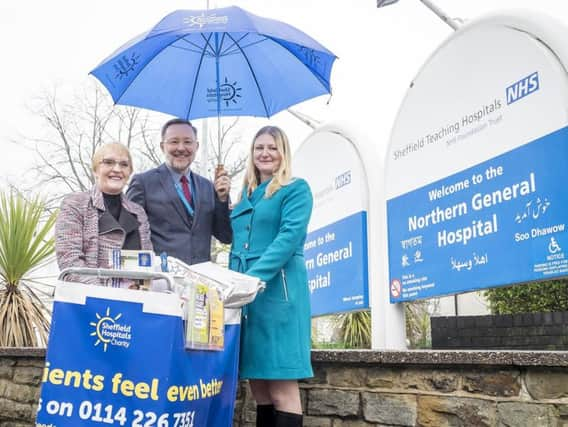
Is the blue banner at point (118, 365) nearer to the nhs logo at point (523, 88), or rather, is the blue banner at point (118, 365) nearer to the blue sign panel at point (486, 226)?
the blue sign panel at point (486, 226)

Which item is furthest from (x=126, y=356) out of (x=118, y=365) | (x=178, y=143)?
(x=178, y=143)

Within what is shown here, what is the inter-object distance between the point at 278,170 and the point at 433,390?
1.24 m

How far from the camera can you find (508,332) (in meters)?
6.51

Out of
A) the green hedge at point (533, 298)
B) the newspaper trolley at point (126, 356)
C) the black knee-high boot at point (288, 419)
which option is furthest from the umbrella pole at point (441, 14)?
the newspaper trolley at point (126, 356)

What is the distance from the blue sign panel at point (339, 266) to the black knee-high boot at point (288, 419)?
302 centimetres

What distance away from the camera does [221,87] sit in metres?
4.07

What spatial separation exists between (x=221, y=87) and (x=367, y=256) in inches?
97.7

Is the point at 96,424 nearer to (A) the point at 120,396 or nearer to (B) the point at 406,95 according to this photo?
(A) the point at 120,396

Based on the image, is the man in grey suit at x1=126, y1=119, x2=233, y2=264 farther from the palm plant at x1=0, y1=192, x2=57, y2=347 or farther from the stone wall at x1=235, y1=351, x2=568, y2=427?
the palm plant at x1=0, y1=192, x2=57, y2=347

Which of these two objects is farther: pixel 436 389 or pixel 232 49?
pixel 232 49

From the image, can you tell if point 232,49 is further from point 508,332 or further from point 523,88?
point 508,332

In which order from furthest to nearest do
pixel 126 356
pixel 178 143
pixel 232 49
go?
pixel 232 49 < pixel 178 143 < pixel 126 356

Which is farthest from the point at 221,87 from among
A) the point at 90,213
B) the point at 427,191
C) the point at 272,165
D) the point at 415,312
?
the point at 415,312

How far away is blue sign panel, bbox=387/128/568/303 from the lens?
12.9 feet
